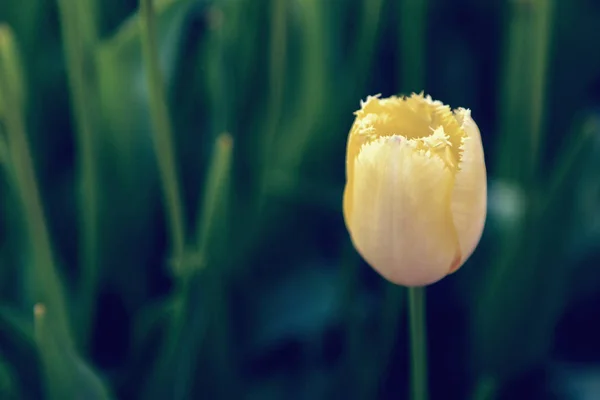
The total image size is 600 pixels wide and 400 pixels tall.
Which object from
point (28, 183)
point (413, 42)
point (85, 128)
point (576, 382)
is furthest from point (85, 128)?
point (576, 382)

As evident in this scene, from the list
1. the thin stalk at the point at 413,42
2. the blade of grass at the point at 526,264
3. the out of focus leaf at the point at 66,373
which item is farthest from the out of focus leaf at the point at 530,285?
the out of focus leaf at the point at 66,373

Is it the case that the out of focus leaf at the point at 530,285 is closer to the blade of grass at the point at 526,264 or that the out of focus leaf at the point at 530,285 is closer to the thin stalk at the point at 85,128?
the blade of grass at the point at 526,264

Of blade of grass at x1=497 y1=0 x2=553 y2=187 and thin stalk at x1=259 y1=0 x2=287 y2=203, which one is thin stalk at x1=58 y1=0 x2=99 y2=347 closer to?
thin stalk at x1=259 y1=0 x2=287 y2=203

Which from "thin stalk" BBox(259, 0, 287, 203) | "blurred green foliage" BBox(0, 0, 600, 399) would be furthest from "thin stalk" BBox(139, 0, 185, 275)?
"thin stalk" BBox(259, 0, 287, 203)

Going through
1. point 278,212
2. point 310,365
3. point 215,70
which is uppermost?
point 215,70

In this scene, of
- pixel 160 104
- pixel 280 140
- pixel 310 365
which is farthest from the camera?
pixel 280 140

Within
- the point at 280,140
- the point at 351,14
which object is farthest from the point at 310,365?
the point at 351,14

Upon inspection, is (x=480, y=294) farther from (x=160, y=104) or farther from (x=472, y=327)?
(x=160, y=104)

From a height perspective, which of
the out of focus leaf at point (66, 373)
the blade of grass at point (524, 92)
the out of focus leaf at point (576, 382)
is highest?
the blade of grass at point (524, 92)
